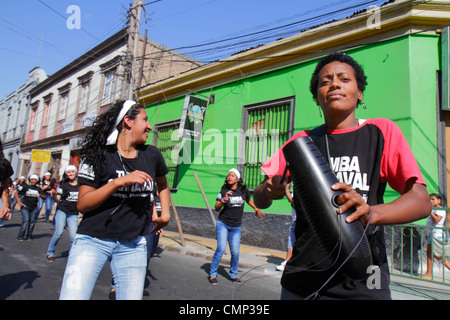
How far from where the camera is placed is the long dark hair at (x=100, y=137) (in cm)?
235

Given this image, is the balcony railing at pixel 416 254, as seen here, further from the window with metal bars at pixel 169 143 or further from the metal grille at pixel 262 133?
the window with metal bars at pixel 169 143

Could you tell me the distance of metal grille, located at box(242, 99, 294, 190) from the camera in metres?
9.70

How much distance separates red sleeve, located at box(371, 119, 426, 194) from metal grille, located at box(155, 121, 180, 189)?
11.8 meters

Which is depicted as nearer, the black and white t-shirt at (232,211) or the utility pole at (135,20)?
the black and white t-shirt at (232,211)

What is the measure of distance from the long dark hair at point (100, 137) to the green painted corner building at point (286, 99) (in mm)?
6572

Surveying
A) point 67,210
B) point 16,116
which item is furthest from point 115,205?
point 16,116

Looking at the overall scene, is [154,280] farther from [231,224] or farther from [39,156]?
[39,156]

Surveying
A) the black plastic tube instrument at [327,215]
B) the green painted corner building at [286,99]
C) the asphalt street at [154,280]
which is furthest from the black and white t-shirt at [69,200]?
the black plastic tube instrument at [327,215]

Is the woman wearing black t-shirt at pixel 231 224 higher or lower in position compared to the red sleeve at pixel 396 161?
lower

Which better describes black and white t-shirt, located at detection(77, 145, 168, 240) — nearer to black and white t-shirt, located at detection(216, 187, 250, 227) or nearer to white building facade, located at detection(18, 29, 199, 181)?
black and white t-shirt, located at detection(216, 187, 250, 227)

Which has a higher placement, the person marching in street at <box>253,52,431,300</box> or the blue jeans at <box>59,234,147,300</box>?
the person marching in street at <box>253,52,431,300</box>

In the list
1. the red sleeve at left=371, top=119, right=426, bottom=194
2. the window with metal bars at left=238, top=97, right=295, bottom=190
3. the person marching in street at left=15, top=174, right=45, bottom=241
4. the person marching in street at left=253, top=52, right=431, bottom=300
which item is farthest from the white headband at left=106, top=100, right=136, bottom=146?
the person marching in street at left=15, top=174, right=45, bottom=241

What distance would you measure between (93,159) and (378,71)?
7.63 meters
